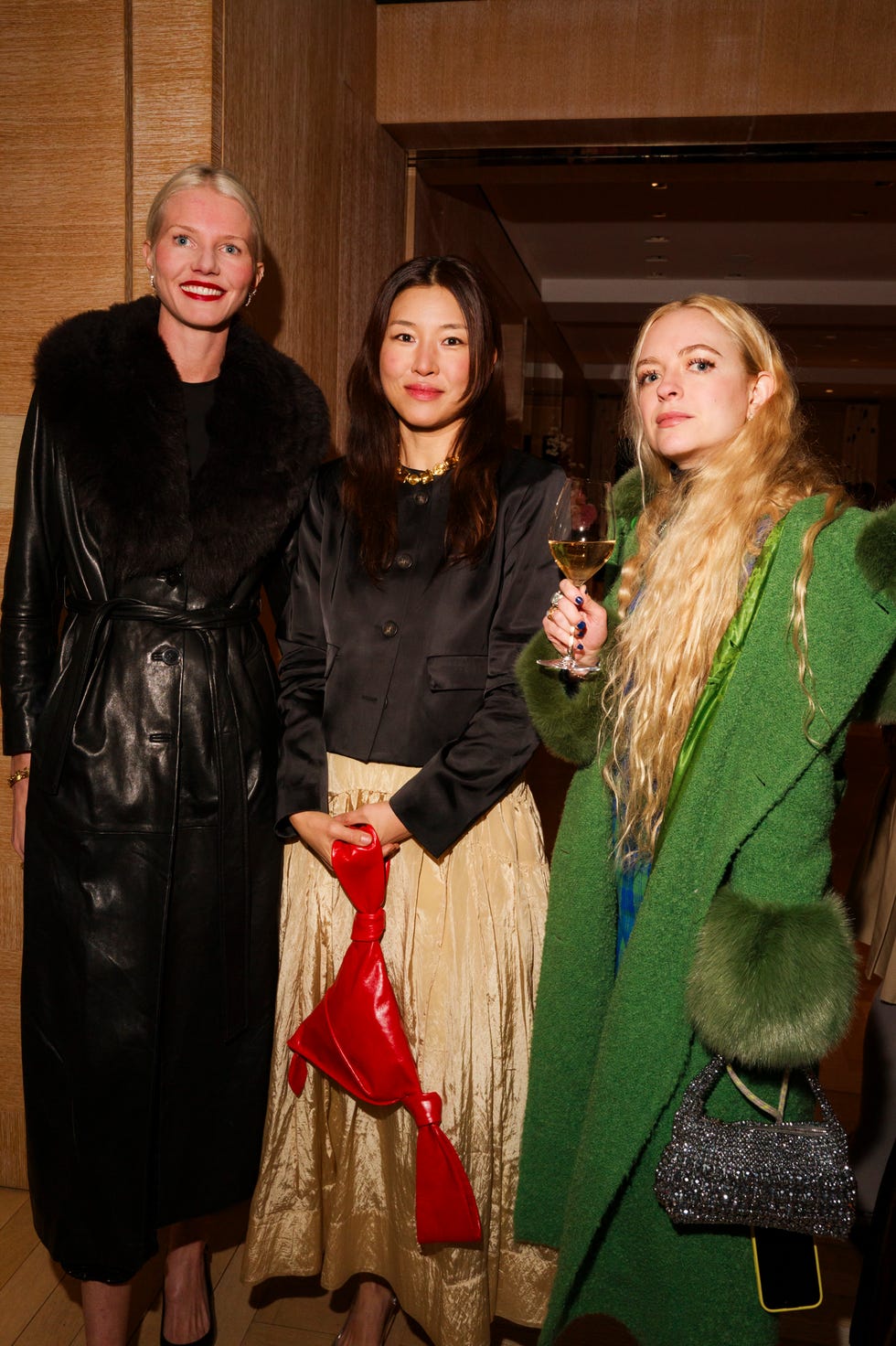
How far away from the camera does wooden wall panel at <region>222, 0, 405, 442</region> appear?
2432mm

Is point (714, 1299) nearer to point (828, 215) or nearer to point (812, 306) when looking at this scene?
point (828, 215)

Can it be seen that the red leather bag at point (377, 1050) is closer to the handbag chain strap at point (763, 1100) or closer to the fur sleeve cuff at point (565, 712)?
the fur sleeve cuff at point (565, 712)

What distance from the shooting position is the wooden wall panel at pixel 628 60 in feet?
10.3

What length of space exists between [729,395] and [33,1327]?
7.11 ft

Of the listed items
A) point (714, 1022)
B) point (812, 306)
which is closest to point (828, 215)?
point (812, 306)

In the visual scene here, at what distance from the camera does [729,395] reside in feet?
5.26

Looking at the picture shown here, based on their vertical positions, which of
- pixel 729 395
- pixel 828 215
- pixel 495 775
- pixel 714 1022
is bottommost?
pixel 714 1022

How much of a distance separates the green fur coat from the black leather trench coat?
0.57 m

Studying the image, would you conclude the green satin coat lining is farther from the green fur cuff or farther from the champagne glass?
the green fur cuff

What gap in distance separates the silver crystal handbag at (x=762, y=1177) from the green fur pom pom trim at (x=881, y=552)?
0.69m

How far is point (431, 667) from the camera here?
1.90 m

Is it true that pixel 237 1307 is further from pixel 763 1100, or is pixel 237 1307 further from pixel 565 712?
pixel 565 712

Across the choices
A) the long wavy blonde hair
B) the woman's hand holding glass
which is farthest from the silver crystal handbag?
the woman's hand holding glass

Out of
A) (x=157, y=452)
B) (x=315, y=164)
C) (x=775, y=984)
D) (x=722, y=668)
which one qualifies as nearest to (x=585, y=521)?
(x=722, y=668)
